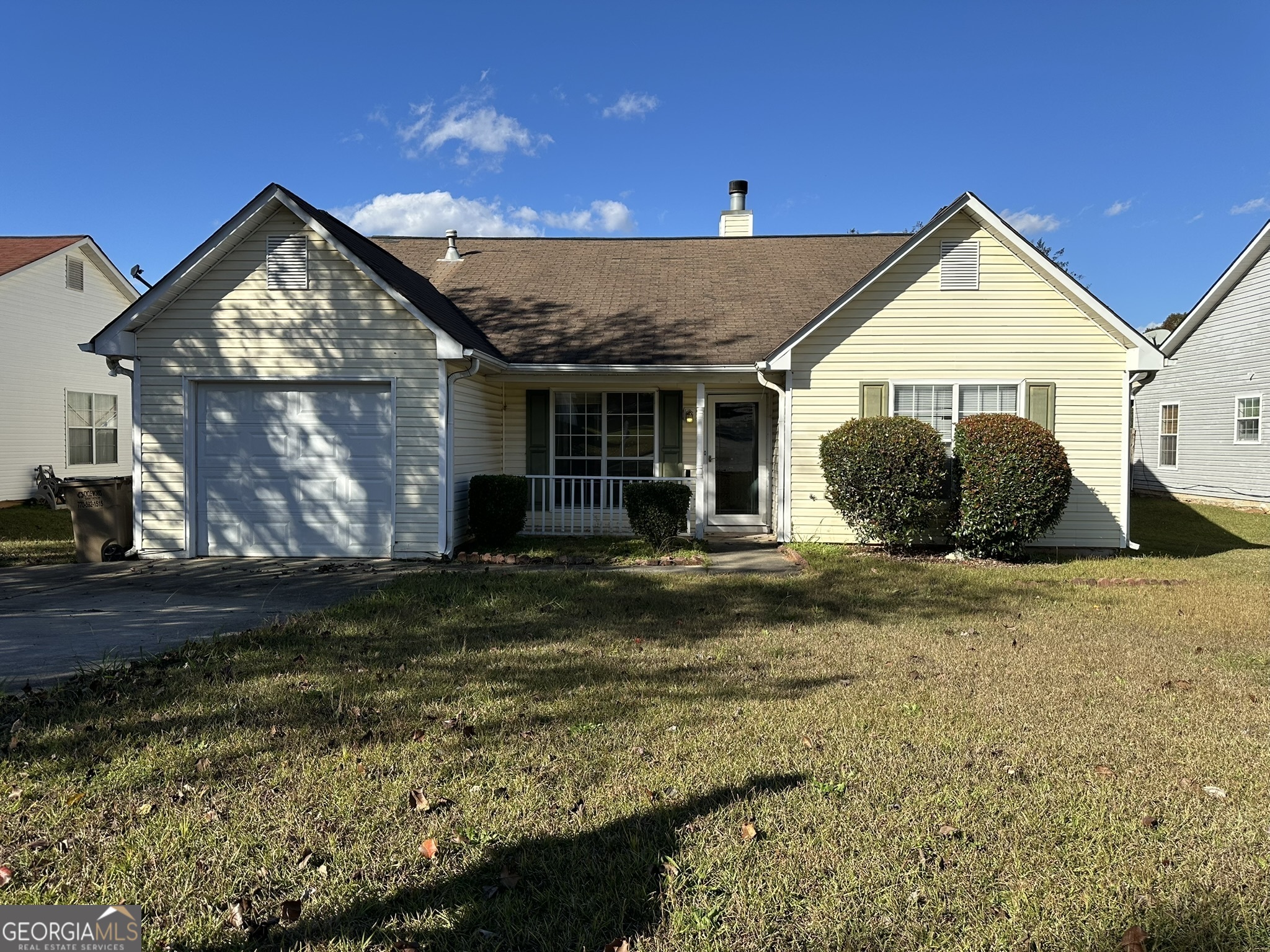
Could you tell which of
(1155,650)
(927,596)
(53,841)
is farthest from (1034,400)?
(53,841)

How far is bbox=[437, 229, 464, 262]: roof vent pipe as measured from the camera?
17000mm

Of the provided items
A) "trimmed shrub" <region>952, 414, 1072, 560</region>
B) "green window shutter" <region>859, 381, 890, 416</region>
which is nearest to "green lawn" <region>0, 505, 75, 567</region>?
"green window shutter" <region>859, 381, 890, 416</region>

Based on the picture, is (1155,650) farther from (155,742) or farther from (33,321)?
(33,321)

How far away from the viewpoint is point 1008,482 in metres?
10.8

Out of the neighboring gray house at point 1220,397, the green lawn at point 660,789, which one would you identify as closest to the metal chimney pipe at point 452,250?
the green lawn at point 660,789

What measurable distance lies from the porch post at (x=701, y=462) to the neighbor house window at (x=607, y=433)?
99 cm

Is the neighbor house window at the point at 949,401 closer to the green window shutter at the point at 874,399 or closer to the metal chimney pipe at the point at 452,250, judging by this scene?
the green window shutter at the point at 874,399

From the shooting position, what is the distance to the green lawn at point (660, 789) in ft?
9.61

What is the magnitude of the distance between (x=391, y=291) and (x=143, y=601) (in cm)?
482

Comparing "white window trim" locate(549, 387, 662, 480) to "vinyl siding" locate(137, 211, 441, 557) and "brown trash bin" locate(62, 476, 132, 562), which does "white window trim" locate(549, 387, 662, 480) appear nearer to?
"vinyl siding" locate(137, 211, 441, 557)

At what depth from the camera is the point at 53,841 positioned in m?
3.40

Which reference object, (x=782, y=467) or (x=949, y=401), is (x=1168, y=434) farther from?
(x=782, y=467)

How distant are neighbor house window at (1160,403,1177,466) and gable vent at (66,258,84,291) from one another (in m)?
28.4

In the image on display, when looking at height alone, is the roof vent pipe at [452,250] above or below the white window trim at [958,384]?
above
